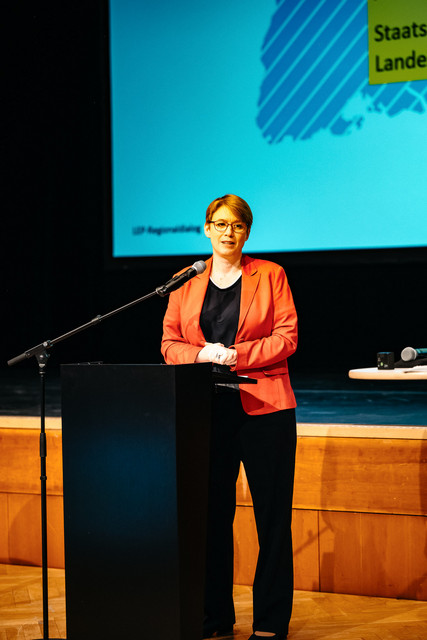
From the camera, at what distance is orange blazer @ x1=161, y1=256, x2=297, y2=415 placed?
7.19 ft

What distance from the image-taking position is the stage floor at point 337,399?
3045 mm

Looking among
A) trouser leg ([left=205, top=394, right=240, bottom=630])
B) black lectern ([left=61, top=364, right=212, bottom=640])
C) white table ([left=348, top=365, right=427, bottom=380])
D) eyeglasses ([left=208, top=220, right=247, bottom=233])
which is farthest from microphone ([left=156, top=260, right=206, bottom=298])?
white table ([left=348, top=365, right=427, bottom=380])

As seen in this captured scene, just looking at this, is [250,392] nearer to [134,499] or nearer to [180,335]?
[180,335]

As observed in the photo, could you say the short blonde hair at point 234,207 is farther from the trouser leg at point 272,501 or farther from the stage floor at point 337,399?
the stage floor at point 337,399

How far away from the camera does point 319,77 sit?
3.90 m

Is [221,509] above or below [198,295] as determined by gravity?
below

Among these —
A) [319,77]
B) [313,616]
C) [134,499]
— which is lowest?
[313,616]

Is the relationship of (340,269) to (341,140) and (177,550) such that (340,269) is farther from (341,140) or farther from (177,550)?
(177,550)

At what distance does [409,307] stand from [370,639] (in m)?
2.19

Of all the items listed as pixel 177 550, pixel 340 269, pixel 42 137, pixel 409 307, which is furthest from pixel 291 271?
pixel 177 550

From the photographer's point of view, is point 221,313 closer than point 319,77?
Result: Yes

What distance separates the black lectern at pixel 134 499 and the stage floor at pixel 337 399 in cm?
115

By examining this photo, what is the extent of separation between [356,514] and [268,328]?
0.89 meters

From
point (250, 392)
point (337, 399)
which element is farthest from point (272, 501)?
point (337, 399)
